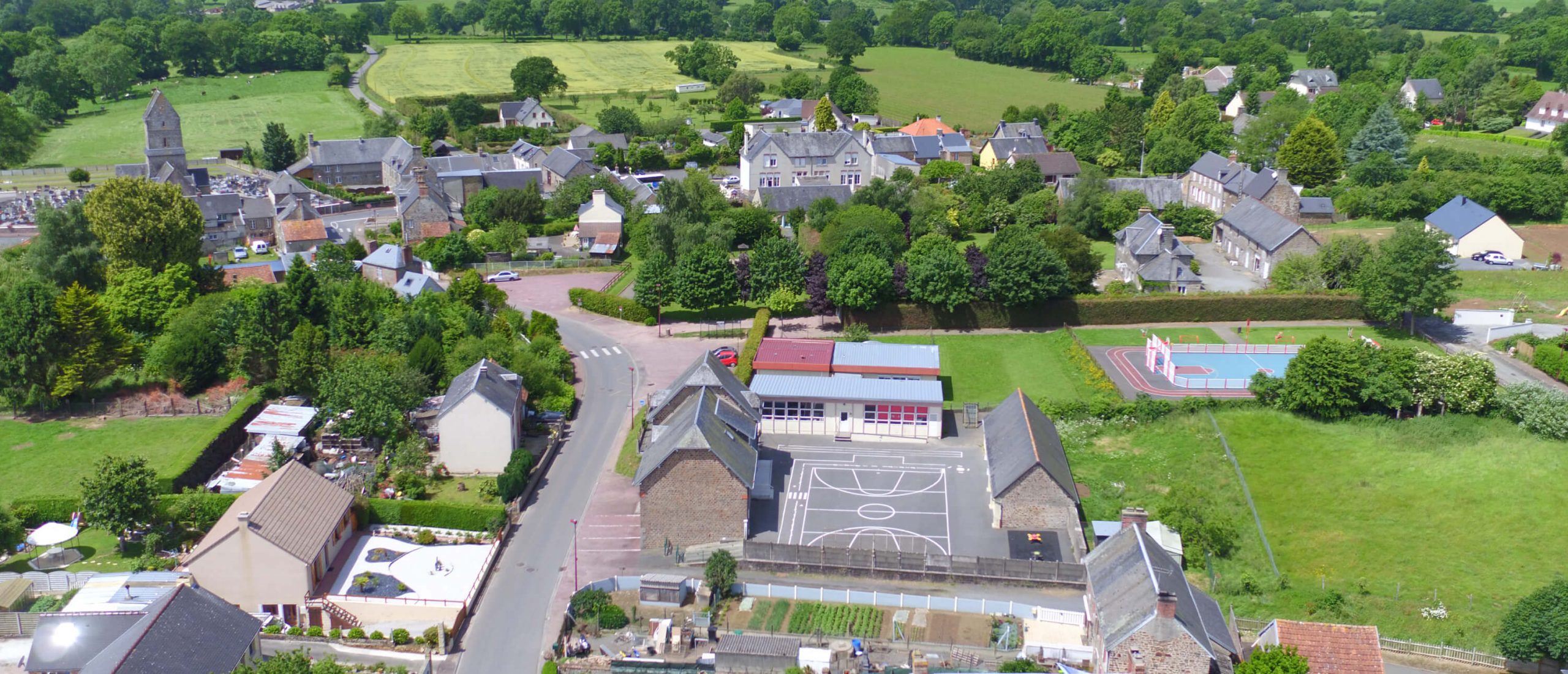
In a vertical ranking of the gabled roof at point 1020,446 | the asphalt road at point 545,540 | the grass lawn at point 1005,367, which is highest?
the gabled roof at point 1020,446

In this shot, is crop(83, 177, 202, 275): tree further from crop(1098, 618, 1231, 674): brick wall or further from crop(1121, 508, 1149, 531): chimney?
crop(1098, 618, 1231, 674): brick wall

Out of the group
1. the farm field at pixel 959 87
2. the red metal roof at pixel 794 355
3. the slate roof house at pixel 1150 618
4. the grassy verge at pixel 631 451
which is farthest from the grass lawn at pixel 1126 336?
the farm field at pixel 959 87

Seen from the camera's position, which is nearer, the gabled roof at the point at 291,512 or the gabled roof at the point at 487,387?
the gabled roof at the point at 291,512

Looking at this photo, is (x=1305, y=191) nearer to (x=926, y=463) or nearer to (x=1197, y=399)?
(x=1197, y=399)

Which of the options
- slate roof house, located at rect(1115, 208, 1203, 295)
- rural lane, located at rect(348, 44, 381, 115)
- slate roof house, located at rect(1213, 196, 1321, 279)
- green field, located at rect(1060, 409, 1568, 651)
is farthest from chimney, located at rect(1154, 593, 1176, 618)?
rural lane, located at rect(348, 44, 381, 115)

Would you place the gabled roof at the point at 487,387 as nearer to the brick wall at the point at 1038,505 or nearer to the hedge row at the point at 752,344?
the hedge row at the point at 752,344

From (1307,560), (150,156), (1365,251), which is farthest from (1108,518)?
(150,156)

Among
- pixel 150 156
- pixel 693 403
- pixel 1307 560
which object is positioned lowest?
pixel 1307 560
